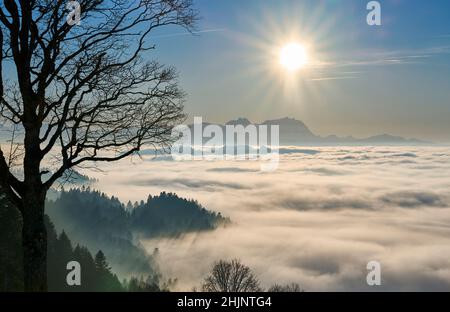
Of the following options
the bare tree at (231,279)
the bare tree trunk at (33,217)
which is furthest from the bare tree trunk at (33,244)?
the bare tree at (231,279)

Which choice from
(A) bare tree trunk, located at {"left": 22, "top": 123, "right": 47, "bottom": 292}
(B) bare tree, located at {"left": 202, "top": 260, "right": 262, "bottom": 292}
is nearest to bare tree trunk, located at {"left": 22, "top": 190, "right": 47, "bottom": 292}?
(A) bare tree trunk, located at {"left": 22, "top": 123, "right": 47, "bottom": 292}

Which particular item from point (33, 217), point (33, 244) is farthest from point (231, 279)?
point (33, 217)

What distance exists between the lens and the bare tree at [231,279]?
3869cm

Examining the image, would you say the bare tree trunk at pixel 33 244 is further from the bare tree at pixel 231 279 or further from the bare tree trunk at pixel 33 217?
the bare tree at pixel 231 279

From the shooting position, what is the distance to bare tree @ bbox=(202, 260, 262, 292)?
38688 mm

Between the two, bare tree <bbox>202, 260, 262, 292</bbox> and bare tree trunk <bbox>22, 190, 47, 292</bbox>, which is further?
bare tree <bbox>202, 260, 262, 292</bbox>

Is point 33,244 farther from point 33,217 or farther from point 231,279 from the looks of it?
point 231,279

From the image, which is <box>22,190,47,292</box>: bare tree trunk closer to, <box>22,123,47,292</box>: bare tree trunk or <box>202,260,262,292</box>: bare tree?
<box>22,123,47,292</box>: bare tree trunk

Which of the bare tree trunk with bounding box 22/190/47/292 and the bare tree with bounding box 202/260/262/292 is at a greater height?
the bare tree trunk with bounding box 22/190/47/292

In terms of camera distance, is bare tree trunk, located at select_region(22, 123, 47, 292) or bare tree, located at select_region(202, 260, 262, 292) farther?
bare tree, located at select_region(202, 260, 262, 292)

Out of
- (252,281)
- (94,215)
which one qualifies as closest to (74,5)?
(252,281)

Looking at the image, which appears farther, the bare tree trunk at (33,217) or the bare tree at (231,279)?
the bare tree at (231,279)

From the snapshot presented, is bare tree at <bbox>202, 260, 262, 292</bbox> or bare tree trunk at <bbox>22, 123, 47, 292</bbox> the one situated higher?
bare tree trunk at <bbox>22, 123, 47, 292</bbox>
